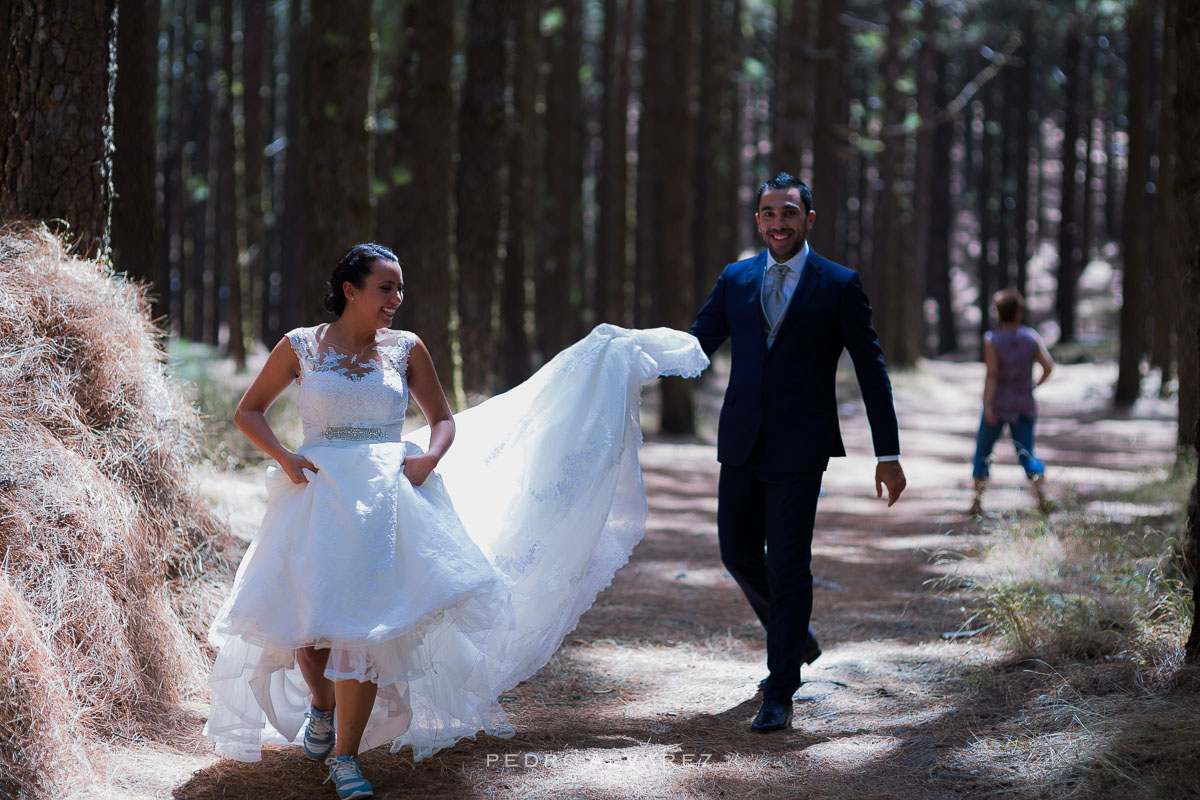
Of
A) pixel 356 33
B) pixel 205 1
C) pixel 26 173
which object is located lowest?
pixel 26 173

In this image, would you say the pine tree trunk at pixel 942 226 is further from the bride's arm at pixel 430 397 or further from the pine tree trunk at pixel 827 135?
the bride's arm at pixel 430 397

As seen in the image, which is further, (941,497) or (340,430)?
(941,497)

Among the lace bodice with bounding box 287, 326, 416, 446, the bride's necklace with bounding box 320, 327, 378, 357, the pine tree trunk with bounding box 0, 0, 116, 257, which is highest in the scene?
the pine tree trunk with bounding box 0, 0, 116, 257

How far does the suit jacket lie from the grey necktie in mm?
72

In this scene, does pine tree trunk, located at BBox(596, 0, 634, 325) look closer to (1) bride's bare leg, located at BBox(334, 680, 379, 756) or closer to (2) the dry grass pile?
(2) the dry grass pile

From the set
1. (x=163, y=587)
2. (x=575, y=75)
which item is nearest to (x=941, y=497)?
(x=163, y=587)

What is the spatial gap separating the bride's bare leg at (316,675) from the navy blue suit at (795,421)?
1.93 meters

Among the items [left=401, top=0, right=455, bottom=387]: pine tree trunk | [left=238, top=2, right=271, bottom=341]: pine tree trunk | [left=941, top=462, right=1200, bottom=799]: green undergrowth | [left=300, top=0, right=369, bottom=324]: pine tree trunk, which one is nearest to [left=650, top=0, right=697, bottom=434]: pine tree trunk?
[left=401, top=0, right=455, bottom=387]: pine tree trunk

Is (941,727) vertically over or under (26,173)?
under

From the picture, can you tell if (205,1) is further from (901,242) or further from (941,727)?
(941,727)

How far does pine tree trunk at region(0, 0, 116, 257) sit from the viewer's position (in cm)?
669

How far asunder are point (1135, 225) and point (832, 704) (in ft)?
62.6

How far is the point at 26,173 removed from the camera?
22.0 ft

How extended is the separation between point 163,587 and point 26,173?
2.72 m
